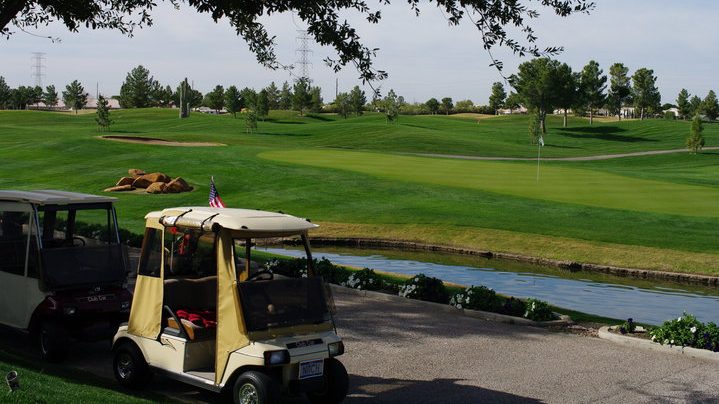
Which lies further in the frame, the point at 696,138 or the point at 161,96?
the point at 161,96

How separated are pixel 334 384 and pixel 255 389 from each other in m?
1.14

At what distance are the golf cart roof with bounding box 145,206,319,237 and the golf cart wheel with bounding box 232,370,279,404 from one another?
62.3 inches

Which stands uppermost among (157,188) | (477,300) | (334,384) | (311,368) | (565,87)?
(565,87)

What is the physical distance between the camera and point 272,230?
9500 mm

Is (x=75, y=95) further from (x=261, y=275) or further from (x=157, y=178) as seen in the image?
(x=261, y=275)

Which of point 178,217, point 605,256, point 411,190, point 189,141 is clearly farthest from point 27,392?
point 189,141

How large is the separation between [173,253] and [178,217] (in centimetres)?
65

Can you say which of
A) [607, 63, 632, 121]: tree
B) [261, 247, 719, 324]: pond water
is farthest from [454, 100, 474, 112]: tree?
[261, 247, 719, 324]: pond water

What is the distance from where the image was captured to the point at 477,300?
52.0 feet

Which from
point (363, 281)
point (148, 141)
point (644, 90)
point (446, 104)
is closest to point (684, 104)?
point (644, 90)

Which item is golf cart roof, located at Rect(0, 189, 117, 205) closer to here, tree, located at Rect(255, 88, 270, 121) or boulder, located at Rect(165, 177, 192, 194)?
boulder, located at Rect(165, 177, 192, 194)

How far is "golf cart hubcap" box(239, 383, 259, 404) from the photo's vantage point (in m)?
9.11

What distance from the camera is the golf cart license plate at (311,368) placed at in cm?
939

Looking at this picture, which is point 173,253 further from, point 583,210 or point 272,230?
point 583,210
